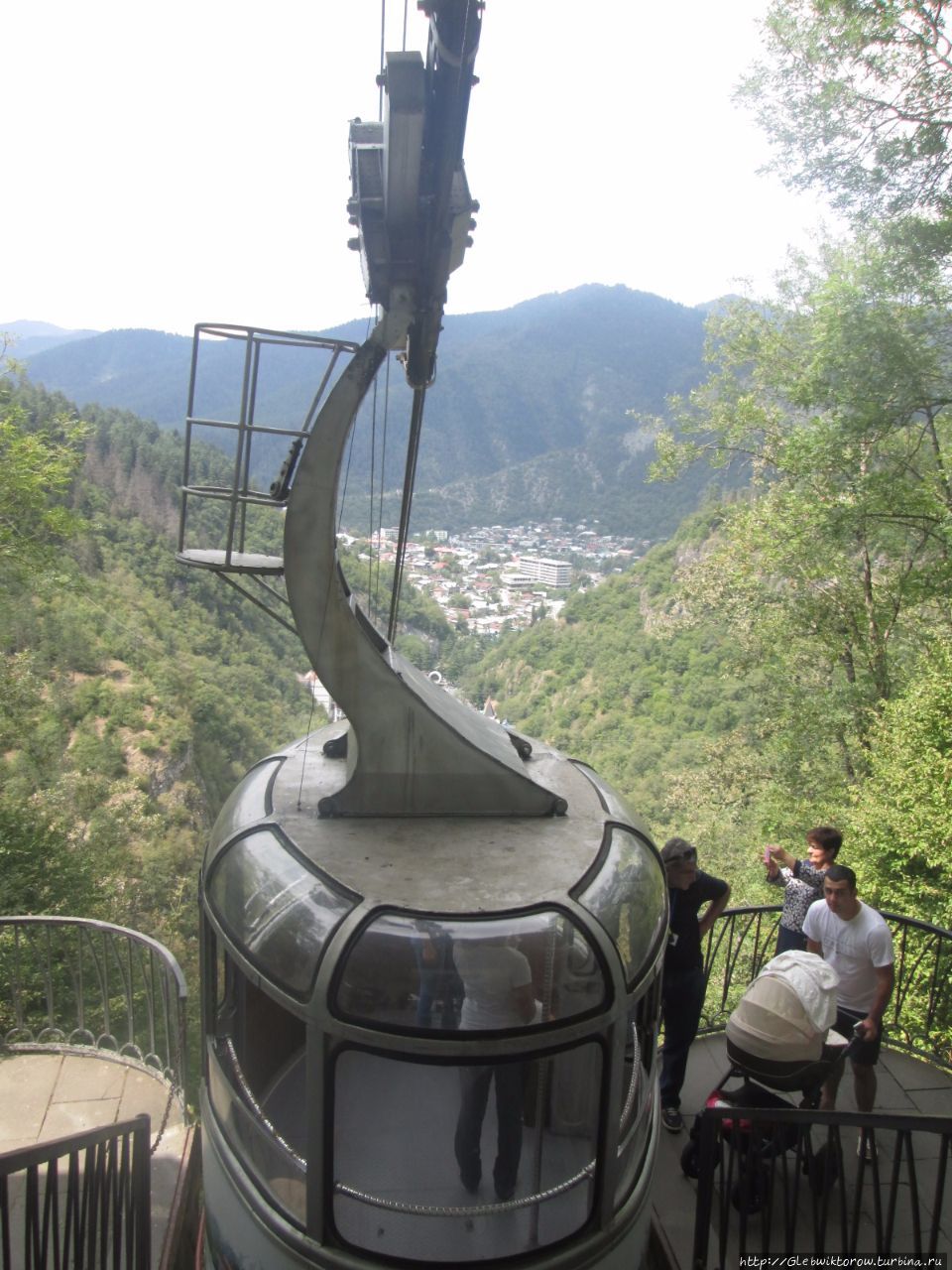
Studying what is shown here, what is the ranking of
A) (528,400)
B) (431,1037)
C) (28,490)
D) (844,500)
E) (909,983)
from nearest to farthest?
(431,1037)
(909,983)
(844,500)
(28,490)
(528,400)

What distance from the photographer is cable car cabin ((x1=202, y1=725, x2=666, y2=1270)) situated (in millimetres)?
2967

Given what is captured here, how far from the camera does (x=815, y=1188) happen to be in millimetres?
3436

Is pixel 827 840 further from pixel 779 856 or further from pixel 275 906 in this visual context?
pixel 275 906

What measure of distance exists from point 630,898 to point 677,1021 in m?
1.83

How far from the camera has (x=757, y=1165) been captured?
3.94 m

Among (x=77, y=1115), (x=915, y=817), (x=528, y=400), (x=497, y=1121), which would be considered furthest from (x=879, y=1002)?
(x=528, y=400)

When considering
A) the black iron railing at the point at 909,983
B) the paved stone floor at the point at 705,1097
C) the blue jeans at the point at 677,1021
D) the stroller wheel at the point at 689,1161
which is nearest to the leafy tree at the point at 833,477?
the black iron railing at the point at 909,983

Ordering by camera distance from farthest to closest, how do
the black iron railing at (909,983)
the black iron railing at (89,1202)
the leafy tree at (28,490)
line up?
the leafy tree at (28,490) → the black iron railing at (909,983) → the black iron railing at (89,1202)

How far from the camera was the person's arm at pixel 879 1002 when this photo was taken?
4363 millimetres

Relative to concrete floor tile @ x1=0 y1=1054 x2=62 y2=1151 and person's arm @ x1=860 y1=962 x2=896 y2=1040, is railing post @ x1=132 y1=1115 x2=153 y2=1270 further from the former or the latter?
person's arm @ x1=860 y1=962 x2=896 y2=1040

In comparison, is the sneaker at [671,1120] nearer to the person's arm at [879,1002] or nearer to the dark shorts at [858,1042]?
the dark shorts at [858,1042]

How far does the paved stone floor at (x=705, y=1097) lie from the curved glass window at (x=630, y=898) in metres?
1.82

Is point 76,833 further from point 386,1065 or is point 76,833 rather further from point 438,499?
point 438,499

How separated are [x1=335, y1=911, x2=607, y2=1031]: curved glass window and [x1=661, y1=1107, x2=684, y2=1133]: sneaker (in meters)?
2.36
